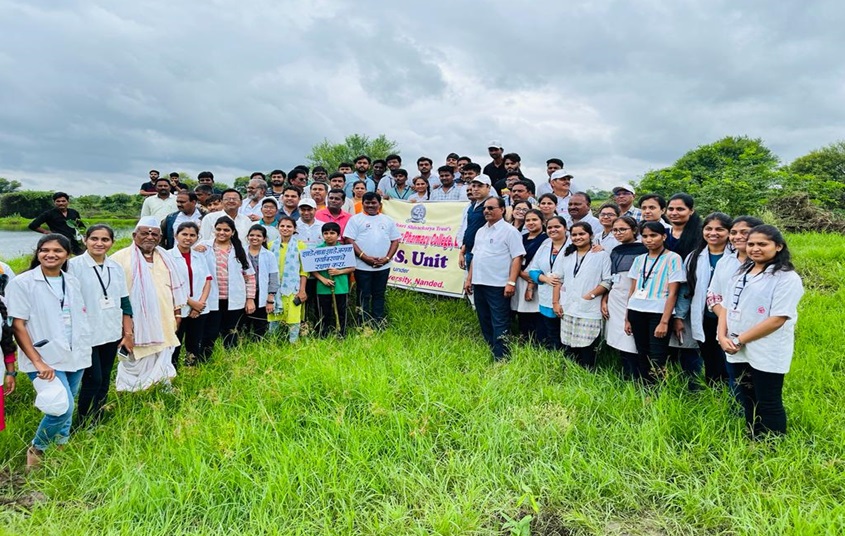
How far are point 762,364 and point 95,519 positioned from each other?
4.24 m

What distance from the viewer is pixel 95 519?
8.98 feet

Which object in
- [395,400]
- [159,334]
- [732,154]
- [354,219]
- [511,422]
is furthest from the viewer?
[732,154]

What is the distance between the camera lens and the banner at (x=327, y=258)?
Result: 554 centimetres

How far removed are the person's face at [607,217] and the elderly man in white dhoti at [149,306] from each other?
13.8 feet

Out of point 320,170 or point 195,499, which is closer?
point 195,499

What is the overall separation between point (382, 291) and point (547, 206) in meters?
2.33

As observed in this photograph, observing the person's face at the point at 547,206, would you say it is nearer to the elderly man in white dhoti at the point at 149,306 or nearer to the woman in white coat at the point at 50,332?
the elderly man in white dhoti at the point at 149,306

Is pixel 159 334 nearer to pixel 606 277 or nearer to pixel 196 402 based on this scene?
pixel 196 402

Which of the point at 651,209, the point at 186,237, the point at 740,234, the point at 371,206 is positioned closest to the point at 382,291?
the point at 371,206

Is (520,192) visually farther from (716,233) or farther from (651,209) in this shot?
(716,233)

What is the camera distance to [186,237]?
4602 millimetres

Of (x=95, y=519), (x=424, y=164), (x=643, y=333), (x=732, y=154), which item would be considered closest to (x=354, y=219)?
(x=424, y=164)

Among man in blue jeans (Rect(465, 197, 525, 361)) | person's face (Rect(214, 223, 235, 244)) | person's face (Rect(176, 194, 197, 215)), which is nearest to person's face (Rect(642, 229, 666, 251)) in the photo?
man in blue jeans (Rect(465, 197, 525, 361))

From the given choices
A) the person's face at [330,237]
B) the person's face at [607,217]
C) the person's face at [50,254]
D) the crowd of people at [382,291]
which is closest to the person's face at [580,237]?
the crowd of people at [382,291]
